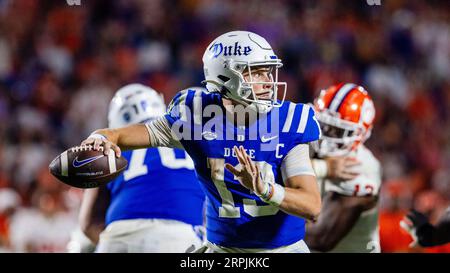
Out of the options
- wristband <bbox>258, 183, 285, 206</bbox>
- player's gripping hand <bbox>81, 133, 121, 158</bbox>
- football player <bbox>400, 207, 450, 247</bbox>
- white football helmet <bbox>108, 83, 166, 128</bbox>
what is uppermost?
white football helmet <bbox>108, 83, 166, 128</bbox>

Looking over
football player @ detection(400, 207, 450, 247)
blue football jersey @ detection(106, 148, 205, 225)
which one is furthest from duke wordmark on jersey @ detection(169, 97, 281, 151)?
football player @ detection(400, 207, 450, 247)

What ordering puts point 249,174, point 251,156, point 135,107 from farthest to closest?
point 135,107 → point 251,156 → point 249,174

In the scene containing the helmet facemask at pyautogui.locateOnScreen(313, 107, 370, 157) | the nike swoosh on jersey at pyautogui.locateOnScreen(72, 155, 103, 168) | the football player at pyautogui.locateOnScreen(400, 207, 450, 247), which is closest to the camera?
the nike swoosh on jersey at pyautogui.locateOnScreen(72, 155, 103, 168)

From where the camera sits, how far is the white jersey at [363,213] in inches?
201

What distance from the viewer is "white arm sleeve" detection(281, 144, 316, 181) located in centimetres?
388

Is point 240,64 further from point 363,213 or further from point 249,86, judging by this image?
point 363,213

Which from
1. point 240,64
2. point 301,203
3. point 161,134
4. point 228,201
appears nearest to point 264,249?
point 228,201

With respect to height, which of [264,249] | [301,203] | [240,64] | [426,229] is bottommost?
[426,229]

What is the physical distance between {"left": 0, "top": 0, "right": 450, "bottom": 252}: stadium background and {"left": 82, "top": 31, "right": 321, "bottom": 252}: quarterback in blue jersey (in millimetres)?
4863

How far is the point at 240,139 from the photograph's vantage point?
399 cm

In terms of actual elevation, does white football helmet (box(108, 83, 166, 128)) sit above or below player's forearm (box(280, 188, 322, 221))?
above

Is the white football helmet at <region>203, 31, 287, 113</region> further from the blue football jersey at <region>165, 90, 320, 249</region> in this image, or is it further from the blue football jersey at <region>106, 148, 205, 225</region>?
the blue football jersey at <region>106, 148, 205, 225</region>

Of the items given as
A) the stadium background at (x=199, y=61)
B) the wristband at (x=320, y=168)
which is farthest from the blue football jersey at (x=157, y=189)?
the stadium background at (x=199, y=61)

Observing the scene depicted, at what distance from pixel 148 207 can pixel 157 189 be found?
0.12 m
